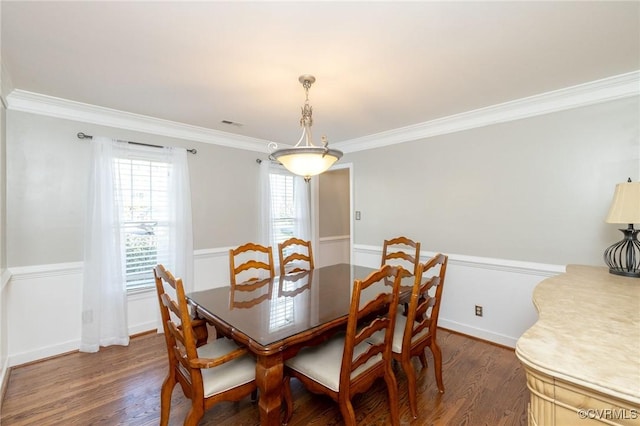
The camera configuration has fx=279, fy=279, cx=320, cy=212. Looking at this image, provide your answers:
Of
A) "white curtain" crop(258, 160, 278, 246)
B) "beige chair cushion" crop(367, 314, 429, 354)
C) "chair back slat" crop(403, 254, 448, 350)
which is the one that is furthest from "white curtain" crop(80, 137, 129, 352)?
"chair back slat" crop(403, 254, 448, 350)

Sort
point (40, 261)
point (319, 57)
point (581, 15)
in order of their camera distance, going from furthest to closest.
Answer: point (40, 261), point (319, 57), point (581, 15)

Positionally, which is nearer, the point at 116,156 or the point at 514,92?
the point at 514,92

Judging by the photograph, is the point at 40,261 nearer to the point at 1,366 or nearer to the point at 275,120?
the point at 1,366

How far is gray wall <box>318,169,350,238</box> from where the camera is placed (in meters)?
5.20

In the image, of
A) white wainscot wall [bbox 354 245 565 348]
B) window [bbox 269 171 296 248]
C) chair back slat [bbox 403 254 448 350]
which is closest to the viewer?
chair back slat [bbox 403 254 448 350]

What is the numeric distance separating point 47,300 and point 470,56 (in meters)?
4.14

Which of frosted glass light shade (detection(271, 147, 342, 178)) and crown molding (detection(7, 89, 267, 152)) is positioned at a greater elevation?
crown molding (detection(7, 89, 267, 152))

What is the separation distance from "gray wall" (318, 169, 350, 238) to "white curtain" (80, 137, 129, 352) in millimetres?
3096

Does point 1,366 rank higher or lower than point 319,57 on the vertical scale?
lower

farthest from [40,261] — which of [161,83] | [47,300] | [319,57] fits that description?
[319,57]

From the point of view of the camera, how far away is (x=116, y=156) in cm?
292

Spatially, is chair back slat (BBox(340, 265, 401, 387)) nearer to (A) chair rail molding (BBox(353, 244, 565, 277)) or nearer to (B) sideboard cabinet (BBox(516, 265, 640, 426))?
(B) sideboard cabinet (BBox(516, 265, 640, 426))

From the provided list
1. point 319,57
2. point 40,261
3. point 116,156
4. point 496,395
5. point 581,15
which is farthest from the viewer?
point 116,156

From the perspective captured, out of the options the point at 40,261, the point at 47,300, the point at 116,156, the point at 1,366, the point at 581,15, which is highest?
the point at 581,15
